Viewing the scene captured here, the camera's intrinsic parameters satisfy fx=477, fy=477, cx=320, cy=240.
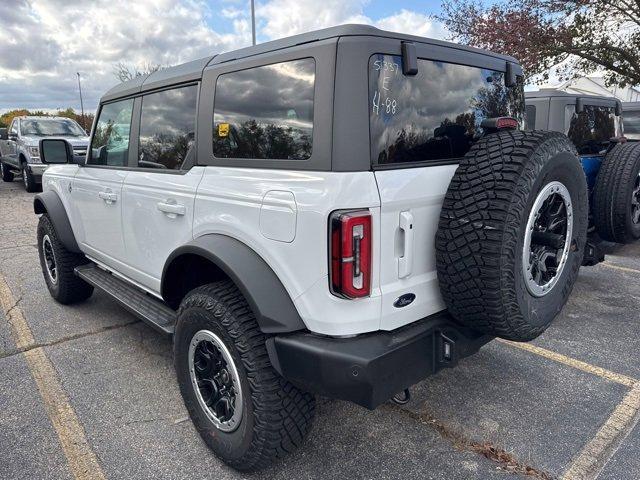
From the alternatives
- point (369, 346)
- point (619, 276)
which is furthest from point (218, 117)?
point (619, 276)

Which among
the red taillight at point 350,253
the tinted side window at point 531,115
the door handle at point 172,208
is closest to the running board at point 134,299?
the door handle at point 172,208

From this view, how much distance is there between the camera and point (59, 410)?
2.88 metres

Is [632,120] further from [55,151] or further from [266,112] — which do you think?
[55,151]

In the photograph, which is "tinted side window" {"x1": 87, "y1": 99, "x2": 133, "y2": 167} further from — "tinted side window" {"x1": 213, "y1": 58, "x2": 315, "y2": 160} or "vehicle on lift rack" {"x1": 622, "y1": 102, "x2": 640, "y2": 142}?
"vehicle on lift rack" {"x1": 622, "y1": 102, "x2": 640, "y2": 142}

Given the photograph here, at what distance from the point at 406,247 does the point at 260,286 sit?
648 mm

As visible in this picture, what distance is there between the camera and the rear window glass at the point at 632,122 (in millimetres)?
8328

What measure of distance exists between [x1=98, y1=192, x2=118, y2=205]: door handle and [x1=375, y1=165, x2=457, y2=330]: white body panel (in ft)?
6.95

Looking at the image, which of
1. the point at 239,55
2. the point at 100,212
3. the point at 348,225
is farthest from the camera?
the point at 100,212

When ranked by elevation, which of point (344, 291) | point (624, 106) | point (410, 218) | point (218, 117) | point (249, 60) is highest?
point (624, 106)

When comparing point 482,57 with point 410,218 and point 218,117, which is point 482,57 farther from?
point 218,117

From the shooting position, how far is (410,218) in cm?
202

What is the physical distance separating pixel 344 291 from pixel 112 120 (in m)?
2.66

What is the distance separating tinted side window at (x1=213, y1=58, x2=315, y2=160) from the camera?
2074 millimetres

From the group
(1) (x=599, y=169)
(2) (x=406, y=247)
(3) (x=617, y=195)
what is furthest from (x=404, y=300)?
(1) (x=599, y=169)
